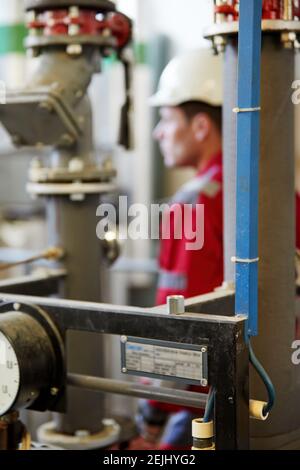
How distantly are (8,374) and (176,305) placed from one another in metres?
0.32

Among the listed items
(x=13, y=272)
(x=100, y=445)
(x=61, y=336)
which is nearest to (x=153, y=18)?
(x=13, y=272)

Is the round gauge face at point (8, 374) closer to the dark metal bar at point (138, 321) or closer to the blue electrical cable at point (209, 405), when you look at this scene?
→ the dark metal bar at point (138, 321)

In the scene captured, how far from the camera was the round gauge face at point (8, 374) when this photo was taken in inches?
55.3

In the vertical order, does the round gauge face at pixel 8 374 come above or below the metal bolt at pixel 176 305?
below

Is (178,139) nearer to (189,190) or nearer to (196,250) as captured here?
(189,190)

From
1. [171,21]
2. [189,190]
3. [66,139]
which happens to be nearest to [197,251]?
[189,190]

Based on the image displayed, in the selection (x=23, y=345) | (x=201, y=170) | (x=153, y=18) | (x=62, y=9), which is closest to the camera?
(x=23, y=345)

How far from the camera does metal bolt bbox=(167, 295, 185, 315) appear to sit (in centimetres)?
132

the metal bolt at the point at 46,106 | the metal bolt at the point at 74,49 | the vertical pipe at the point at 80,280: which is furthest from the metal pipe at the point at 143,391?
the metal bolt at the point at 74,49

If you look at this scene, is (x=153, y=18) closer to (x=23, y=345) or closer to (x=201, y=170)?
(x=201, y=170)

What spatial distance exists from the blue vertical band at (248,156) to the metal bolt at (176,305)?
0.29 ft

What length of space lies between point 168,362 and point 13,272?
231 centimetres
